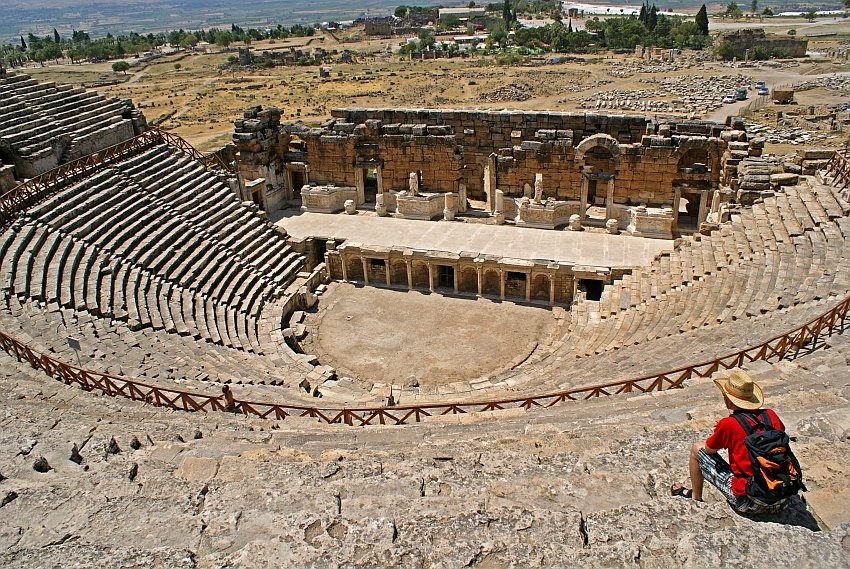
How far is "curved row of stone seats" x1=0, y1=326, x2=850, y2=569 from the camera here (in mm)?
5672

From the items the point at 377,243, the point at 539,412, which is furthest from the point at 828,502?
the point at 377,243

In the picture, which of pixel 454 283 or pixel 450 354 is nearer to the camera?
pixel 450 354

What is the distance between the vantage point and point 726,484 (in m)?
5.88

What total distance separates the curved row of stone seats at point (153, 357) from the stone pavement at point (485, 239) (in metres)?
→ 9.00

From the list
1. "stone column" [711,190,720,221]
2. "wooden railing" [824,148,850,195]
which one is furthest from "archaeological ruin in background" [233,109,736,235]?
"wooden railing" [824,148,850,195]

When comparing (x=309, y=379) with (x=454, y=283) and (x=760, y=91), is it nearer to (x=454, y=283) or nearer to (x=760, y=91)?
(x=454, y=283)

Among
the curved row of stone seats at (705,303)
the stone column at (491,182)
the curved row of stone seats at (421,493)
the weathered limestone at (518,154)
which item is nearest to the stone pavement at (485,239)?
the stone column at (491,182)

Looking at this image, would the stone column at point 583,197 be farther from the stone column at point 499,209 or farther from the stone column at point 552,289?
the stone column at point 552,289

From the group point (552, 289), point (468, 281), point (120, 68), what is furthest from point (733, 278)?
point (120, 68)

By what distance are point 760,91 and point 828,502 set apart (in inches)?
2423

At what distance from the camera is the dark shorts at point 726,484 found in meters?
5.71

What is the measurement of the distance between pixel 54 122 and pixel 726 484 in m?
23.4

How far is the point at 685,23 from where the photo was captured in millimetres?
102688

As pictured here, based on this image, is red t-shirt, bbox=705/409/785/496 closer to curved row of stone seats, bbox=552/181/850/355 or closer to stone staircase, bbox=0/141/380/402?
curved row of stone seats, bbox=552/181/850/355
